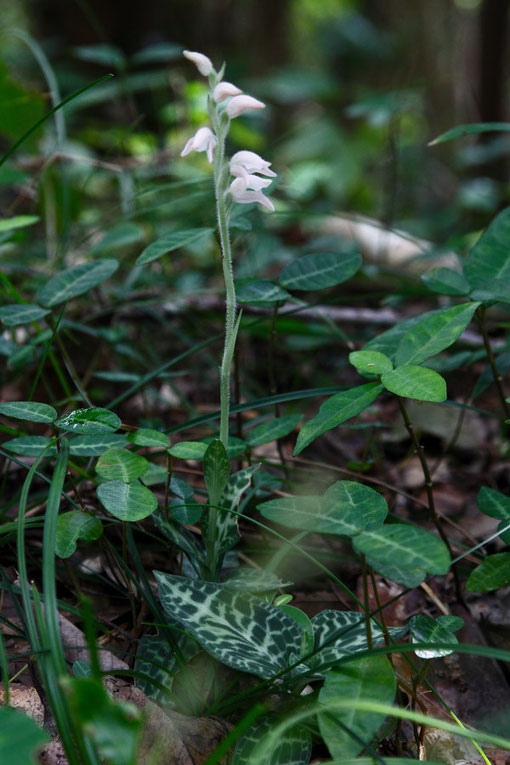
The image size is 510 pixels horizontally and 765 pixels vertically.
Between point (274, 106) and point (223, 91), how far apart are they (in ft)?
27.6

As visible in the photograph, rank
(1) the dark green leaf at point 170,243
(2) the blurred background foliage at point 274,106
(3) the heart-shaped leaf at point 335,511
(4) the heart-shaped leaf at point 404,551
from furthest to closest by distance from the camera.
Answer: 1. (2) the blurred background foliage at point 274,106
2. (1) the dark green leaf at point 170,243
3. (3) the heart-shaped leaf at point 335,511
4. (4) the heart-shaped leaf at point 404,551

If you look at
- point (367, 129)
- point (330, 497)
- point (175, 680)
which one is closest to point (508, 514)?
point (330, 497)

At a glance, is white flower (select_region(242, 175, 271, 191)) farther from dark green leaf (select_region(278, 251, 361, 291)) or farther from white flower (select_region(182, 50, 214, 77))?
dark green leaf (select_region(278, 251, 361, 291))

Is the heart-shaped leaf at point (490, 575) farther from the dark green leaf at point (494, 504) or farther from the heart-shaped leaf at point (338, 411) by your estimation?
the heart-shaped leaf at point (338, 411)

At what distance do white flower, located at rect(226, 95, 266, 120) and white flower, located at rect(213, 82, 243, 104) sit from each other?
0.5 inches

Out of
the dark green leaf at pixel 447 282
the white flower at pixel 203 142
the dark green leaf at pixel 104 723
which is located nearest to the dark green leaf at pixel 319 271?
the dark green leaf at pixel 447 282

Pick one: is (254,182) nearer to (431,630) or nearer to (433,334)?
(433,334)

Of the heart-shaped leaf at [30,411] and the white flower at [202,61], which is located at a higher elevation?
the white flower at [202,61]

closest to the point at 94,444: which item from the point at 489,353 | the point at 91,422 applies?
the point at 91,422

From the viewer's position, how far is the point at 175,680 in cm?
110

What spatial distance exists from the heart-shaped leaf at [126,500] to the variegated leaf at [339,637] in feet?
1.16

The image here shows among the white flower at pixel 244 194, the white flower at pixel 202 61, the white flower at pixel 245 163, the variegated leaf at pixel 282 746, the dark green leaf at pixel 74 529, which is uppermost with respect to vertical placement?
the white flower at pixel 202 61

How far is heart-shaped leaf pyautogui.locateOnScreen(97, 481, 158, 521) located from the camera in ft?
3.33

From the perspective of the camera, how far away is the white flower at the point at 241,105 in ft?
3.37
